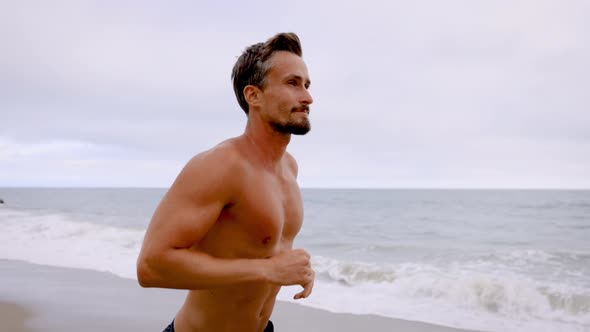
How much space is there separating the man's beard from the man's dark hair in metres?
0.15

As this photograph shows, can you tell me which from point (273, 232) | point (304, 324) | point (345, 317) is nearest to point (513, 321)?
point (345, 317)

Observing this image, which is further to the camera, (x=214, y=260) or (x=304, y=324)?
(x=304, y=324)

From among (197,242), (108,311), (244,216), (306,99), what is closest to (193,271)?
(197,242)

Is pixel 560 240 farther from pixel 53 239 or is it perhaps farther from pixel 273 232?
pixel 273 232

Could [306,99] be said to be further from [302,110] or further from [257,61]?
[257,61]

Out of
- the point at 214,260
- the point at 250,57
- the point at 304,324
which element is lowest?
the point at 304,324

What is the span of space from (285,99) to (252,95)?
134 millimetres

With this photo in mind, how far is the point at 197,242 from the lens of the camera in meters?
1.67

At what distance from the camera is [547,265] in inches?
506

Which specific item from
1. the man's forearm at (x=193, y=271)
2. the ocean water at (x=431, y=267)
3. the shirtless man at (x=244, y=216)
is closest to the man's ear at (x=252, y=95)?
the shirtless man at (x=244, y=216)

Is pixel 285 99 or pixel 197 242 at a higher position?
pixel 285 99

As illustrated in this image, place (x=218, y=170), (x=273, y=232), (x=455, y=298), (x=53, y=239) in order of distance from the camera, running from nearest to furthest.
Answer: (x=218, y=170) → (x=273, y=232) → (x=455, y=298) → (x=53, y=239)

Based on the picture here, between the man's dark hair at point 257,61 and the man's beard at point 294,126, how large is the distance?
148mm

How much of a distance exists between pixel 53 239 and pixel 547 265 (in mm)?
13770
